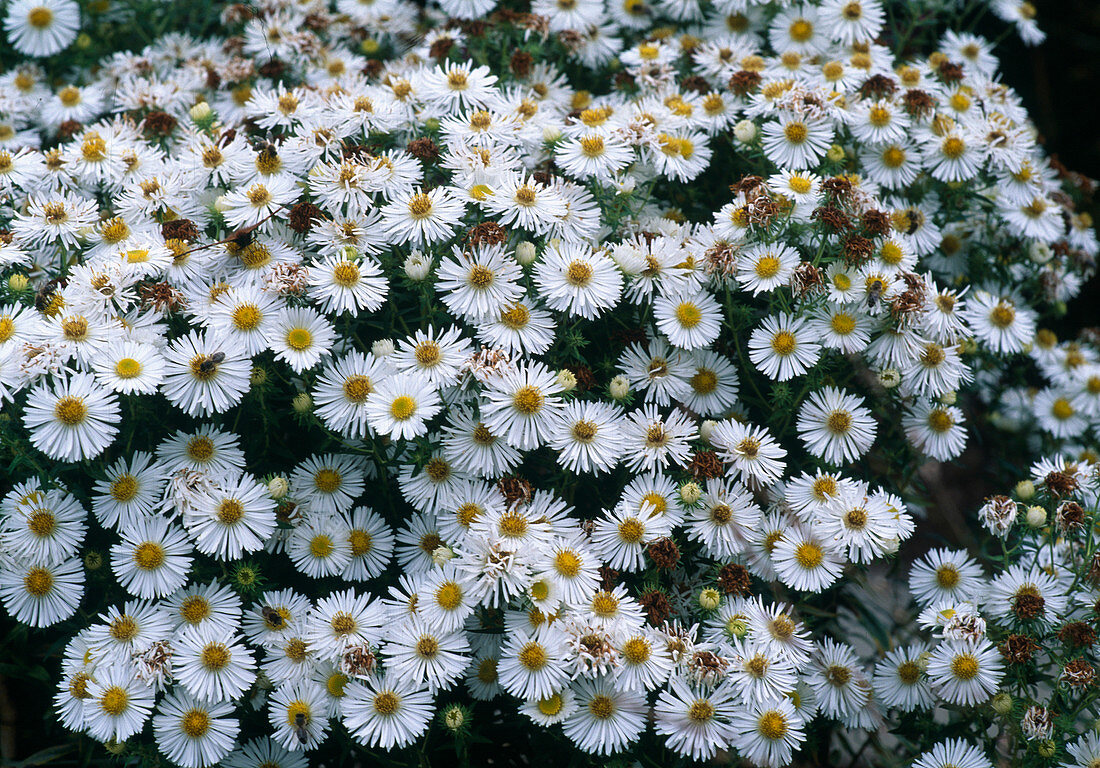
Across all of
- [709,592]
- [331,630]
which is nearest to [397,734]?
[331,630]

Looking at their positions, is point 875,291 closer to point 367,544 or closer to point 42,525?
point 367,544

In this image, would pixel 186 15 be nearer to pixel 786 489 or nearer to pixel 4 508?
pixel 4 508

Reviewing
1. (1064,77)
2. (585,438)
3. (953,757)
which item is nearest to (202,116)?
(585,438)

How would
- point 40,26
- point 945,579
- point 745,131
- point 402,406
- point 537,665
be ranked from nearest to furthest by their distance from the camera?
point 537,665 < point 402,406 < point 945,579 < point 745,131 < point 40,26

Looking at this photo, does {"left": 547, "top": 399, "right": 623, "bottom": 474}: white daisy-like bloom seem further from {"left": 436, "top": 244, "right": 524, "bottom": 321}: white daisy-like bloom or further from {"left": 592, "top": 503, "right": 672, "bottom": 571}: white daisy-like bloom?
{"left": 436, "top": 244, "right": 524, "bottom": 321}: white daisy-like bloom

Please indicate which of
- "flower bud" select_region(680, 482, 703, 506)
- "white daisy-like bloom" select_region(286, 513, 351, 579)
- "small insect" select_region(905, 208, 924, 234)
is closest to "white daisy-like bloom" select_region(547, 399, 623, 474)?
"flower bud" select_region(680, 482, 703, 506)
